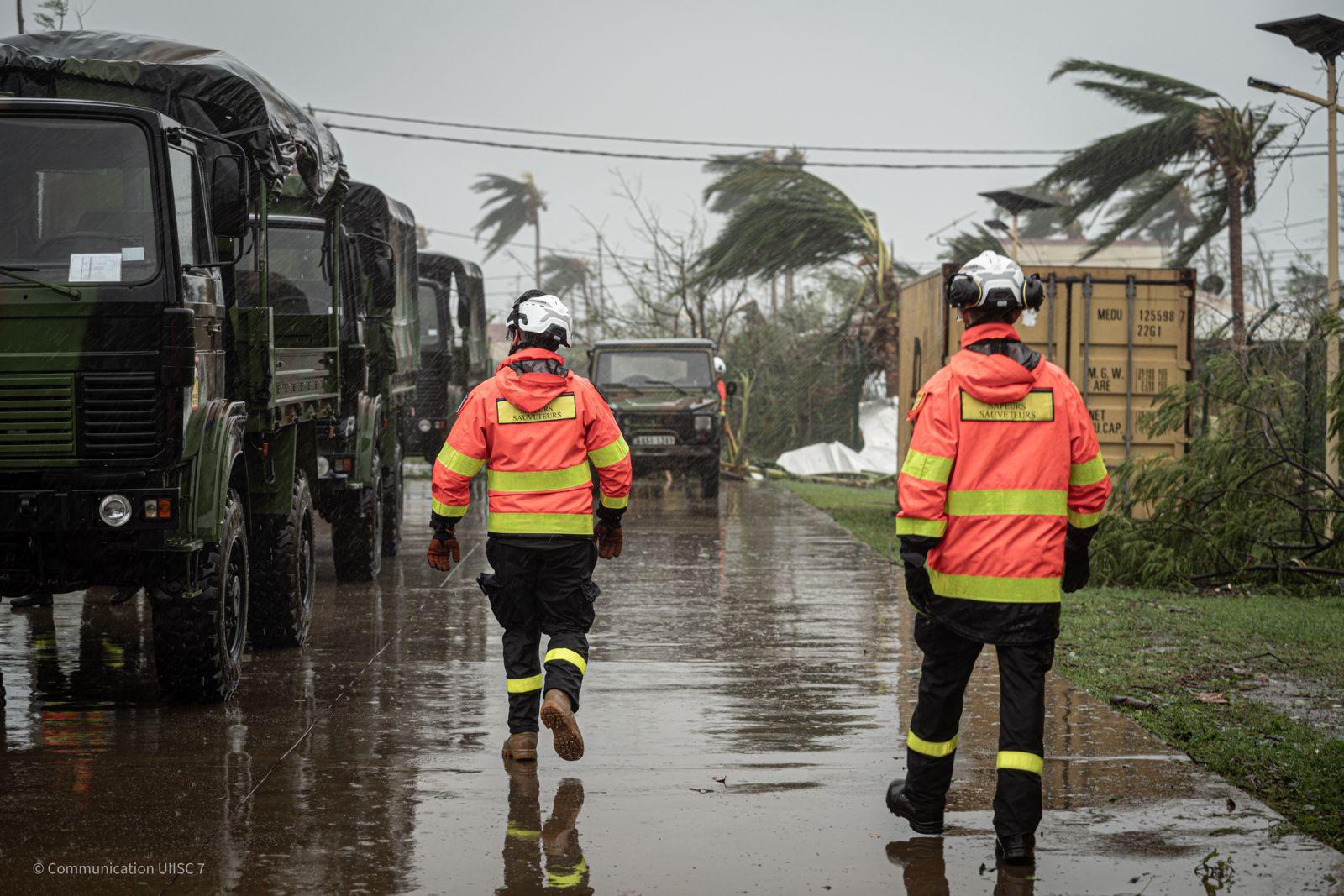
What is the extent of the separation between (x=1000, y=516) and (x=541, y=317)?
222cm

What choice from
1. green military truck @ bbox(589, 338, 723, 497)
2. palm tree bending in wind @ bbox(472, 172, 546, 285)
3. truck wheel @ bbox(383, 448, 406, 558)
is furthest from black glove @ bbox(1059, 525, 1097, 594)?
palm tree bending in wind @ bbox(472, 172, 546, 285)

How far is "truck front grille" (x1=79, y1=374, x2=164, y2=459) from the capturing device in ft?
22.3

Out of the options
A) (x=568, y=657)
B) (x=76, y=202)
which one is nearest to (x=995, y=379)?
(x=568, y=657)

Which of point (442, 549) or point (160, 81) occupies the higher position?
point (160, 81)

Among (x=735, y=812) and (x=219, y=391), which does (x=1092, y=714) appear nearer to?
(x=735, y=812)

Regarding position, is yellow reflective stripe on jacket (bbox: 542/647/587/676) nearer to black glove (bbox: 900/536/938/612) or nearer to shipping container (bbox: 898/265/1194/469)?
black glove (bbox: 900/536/938/612)

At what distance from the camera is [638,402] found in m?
21.7

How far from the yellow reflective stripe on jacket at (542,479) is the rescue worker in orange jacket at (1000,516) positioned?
1705 mm

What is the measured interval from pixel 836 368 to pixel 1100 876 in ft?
83.9

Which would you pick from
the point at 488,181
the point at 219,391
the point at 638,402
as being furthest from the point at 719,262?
the point at 488,181

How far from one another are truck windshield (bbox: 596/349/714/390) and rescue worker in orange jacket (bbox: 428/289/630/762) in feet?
51.0

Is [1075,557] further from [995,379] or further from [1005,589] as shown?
[995,379]

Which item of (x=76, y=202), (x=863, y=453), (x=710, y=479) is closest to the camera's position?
(x=76, y=202)

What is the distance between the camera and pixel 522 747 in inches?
249
